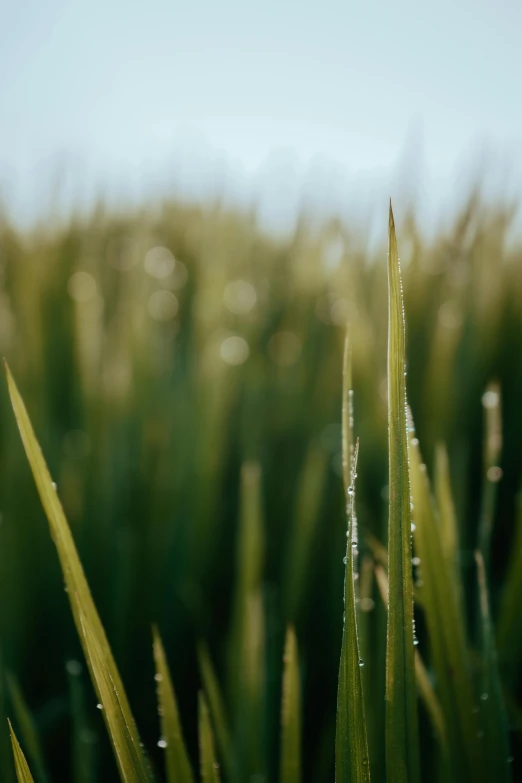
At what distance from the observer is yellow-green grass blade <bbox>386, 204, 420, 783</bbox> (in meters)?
0.19

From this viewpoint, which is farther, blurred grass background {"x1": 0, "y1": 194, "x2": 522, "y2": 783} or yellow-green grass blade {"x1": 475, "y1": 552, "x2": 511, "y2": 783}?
blurred grass background {"x1": 0, "y1": 194, "x2": 522, "y2": 783}

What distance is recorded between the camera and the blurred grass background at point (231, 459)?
0.44 metres

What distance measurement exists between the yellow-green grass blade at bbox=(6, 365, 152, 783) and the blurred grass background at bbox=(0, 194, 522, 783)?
0.10m

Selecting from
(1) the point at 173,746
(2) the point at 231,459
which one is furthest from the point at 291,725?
(2) the point at 231,459

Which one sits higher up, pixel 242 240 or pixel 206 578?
pixel 242 240

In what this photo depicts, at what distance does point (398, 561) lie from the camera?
7.8 inches

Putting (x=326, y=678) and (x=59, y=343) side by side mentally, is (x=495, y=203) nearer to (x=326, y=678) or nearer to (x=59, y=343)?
(x=59, y=343)

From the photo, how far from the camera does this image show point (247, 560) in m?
0.42

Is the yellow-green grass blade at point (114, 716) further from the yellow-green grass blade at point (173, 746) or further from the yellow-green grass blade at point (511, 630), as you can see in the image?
the yellow-green grass blade at point (511, 630)

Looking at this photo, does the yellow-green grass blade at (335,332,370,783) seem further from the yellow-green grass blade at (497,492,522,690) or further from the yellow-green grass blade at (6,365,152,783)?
the yellow-green grass blade at (497,492,522,690)

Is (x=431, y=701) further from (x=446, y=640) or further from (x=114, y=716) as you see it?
(x=114, y=716)

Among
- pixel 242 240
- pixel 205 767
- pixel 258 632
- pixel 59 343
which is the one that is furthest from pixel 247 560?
pixel 242 240

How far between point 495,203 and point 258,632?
0.77 meters

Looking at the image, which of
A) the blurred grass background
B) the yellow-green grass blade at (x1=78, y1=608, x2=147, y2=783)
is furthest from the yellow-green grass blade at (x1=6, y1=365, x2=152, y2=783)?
the blurred grass background
